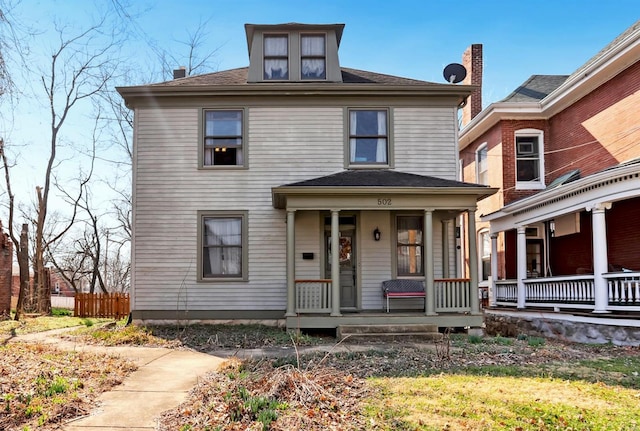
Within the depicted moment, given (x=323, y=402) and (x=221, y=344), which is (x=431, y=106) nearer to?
(x=221, y=344)

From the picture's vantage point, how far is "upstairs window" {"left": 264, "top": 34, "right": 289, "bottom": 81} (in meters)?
13.5

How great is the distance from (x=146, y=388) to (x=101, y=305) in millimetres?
12915

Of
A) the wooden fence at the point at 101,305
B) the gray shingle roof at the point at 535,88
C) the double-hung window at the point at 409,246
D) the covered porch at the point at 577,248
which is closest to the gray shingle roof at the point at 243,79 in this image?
the double-hung window at the point at 409,246

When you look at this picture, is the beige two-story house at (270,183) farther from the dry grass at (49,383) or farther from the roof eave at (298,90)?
the dry grass at (49,383)

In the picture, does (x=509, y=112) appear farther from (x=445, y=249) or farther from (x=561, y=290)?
(x=561, y=290)

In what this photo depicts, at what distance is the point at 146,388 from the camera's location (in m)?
6.52

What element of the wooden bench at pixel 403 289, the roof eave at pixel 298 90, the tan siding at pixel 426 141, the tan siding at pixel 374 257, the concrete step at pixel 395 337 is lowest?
the concrete step at pixel 395 337

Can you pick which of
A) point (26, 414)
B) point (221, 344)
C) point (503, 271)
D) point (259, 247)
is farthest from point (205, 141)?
point (503, 271)

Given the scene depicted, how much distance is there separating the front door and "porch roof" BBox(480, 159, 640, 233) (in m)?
4.88

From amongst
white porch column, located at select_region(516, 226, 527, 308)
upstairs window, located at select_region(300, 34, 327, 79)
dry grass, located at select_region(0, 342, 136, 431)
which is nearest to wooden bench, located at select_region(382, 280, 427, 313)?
white porch column, located at select_region(516, 226, 527, 308)

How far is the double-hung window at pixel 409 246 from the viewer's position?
12844 millimetres

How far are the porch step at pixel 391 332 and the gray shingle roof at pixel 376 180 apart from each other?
299 cm

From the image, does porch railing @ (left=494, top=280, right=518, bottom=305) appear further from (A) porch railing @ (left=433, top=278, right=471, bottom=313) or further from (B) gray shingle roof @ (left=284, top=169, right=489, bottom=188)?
(B) gray shingle roof @ (left=284, top=169, right=489, bottom=188)

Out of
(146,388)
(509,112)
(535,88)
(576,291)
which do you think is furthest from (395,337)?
(535,88)
